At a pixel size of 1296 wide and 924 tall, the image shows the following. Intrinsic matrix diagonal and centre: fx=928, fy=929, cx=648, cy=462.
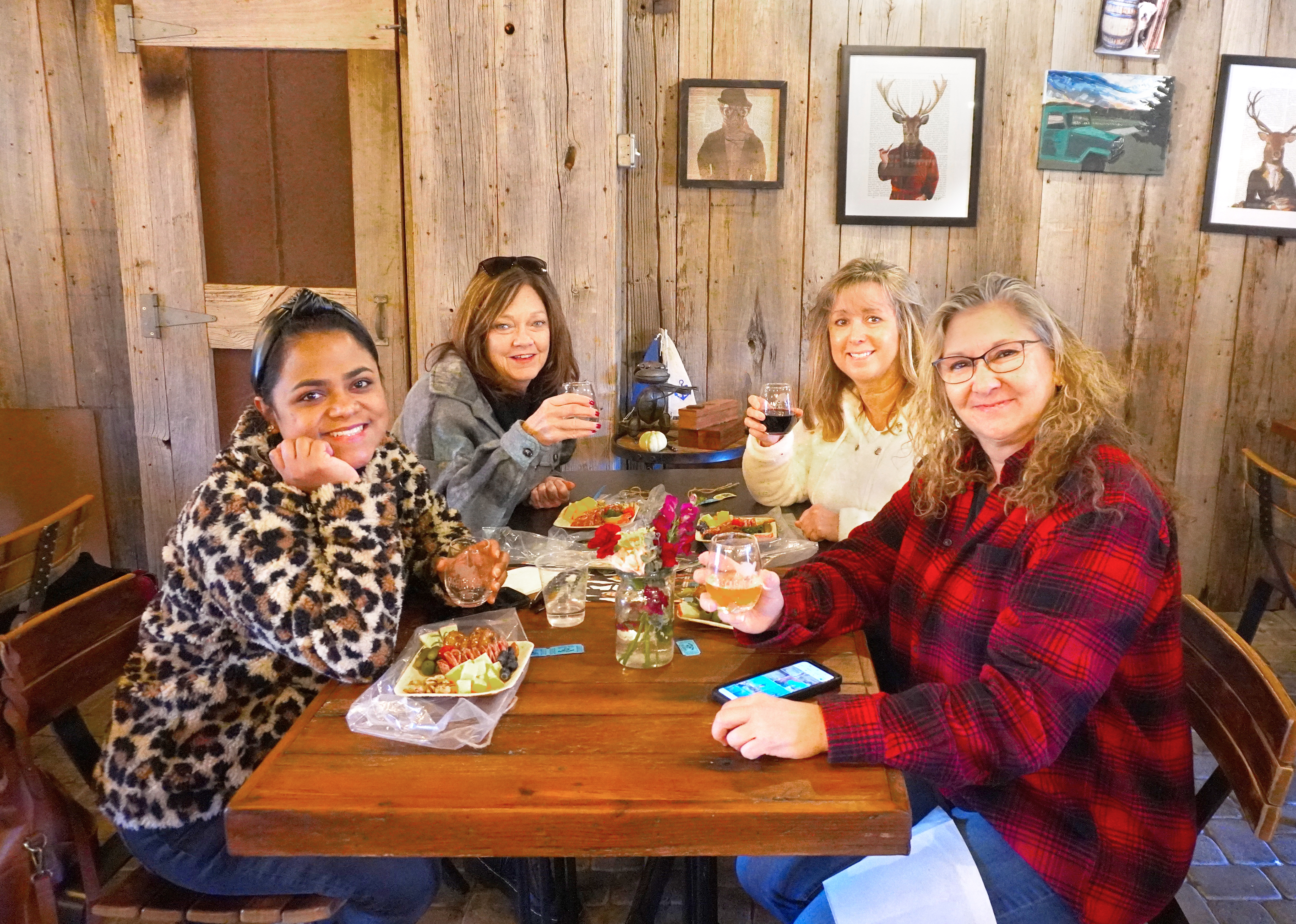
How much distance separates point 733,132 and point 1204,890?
9.18ft

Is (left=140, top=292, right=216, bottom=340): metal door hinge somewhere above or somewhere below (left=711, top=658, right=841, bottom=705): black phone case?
above

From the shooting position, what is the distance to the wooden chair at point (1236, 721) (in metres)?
1.18

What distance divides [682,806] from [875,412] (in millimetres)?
1545

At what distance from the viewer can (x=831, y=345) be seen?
2.40 meters

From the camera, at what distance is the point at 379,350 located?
3.51 metres

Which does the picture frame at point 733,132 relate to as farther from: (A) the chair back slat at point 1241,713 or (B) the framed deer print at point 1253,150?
(A) the chair back slat at point 1241,713

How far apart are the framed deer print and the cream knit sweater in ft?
6.93

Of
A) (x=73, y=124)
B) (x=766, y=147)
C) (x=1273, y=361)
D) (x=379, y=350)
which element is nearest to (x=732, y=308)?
(x=766, y=147)

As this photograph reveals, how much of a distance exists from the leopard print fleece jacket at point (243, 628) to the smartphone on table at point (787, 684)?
1.69 feet

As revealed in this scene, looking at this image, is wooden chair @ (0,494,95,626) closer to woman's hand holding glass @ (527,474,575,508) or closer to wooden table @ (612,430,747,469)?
woman's hand holding glass @ (527,474,575,508)

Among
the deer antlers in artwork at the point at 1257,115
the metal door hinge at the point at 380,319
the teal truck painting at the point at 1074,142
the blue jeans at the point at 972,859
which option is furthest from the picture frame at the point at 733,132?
the blue jeans at the point at 972,859

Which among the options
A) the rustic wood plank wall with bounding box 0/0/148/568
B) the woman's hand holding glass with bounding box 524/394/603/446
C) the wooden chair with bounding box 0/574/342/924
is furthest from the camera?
the rustic wood plank wall with bounding box 0/0/148/568

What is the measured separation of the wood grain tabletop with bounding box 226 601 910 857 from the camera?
3.39 ft

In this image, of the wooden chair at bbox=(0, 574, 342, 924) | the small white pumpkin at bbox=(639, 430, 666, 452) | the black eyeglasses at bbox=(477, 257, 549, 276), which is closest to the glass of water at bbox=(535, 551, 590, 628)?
the wooden chair at bbox=(0, 574, 342, 924)
